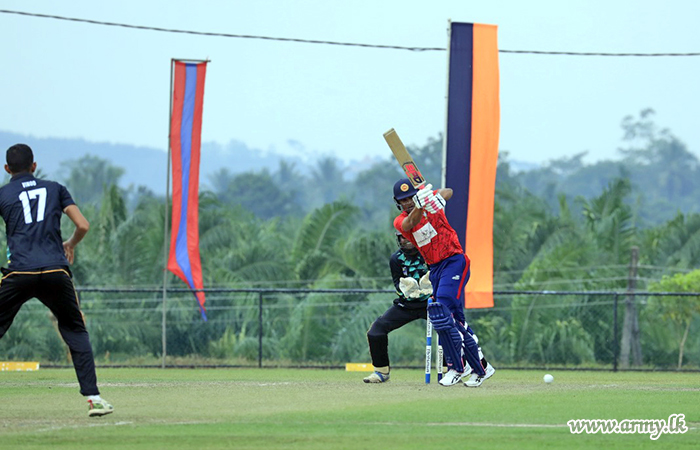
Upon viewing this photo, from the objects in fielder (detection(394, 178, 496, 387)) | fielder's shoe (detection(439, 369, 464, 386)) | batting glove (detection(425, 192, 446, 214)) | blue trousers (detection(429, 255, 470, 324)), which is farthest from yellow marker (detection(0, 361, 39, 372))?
batting glove (detection(425, 192, 446, 214))

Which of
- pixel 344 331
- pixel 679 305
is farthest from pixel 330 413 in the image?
pixel 679 305

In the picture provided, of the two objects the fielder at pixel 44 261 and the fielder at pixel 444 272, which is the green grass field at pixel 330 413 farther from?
the fielder at pixel 44 261

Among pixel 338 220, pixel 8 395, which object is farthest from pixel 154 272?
pixel 8 395

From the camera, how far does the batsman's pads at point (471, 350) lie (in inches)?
477

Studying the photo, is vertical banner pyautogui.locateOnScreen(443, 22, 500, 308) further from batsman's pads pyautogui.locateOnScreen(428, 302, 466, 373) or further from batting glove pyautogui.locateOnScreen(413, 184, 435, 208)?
batting glove pyautogui.locateOnScreen(413, 184, 435, 208)

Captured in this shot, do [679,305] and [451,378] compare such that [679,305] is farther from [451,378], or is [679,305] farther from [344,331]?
[451,378]

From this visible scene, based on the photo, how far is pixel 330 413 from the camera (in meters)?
9.84

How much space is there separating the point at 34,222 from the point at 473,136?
7.94 m

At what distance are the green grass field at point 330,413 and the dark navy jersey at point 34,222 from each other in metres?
1.32

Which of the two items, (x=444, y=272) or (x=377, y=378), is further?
(x=377, y=378)

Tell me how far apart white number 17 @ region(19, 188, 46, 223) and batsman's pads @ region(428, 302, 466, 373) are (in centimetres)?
427

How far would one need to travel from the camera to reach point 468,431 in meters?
8.62

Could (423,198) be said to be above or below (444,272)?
above

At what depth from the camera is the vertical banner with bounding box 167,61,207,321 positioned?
19.1 metres
